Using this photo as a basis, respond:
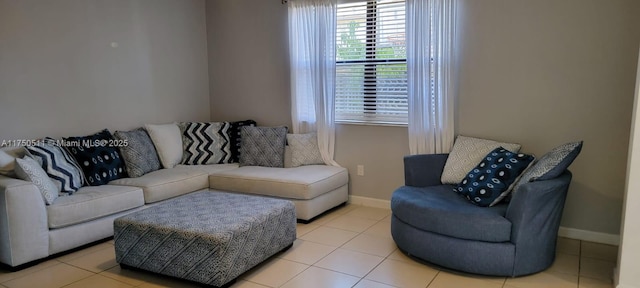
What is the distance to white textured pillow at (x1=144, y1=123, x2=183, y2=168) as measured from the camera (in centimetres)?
440

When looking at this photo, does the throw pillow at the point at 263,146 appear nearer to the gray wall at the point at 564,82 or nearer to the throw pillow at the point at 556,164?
the gray wall at the point at 564,82

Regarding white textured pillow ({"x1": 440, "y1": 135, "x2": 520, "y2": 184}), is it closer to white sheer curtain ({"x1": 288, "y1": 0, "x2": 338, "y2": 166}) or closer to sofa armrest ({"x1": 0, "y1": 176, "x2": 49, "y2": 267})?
white sheer curtain ({"x1": 288, "y1": 0, "x2": 338, "y2": 166})

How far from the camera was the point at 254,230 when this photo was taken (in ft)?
9.28

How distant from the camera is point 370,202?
4.45 metres

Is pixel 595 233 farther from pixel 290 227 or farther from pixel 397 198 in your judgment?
pixel 290 227

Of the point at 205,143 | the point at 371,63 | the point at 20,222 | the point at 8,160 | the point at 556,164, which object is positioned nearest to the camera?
the point at 556,164

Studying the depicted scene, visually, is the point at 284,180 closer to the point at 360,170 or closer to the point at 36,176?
the point at 360,170

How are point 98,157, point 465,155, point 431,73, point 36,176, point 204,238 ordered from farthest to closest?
point 431,73
point 98,157
point 465,155
point 36,176
point 204,238

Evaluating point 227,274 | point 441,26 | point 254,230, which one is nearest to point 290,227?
point 254,230

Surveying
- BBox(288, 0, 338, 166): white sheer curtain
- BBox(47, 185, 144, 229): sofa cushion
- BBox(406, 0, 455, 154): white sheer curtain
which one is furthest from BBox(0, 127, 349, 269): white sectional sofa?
BBox(406, 0, 455, 154): white sheer curtain

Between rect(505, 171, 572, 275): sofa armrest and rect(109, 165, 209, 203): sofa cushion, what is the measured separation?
2.73m

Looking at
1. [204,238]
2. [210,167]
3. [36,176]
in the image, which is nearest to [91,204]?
[36,176]

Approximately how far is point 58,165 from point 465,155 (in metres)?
3.17

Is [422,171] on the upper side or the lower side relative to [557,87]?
lower
